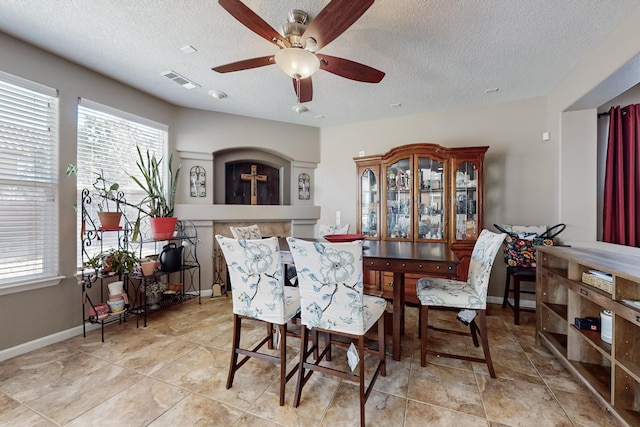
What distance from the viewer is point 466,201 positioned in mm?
3283

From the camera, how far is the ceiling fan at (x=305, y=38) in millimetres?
1394

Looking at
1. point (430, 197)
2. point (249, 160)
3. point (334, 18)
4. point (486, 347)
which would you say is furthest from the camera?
point (249, 160)

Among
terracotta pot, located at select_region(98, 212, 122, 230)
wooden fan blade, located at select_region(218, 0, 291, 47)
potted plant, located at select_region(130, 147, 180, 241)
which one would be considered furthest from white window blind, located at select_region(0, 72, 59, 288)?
wooden fan blade, located at select_region(218, 0, 291, 47)

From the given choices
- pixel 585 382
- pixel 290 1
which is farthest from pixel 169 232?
pixel 585 382

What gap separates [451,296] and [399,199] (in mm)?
1810

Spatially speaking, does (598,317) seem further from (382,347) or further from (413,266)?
(382,347)

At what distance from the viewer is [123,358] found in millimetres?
2119

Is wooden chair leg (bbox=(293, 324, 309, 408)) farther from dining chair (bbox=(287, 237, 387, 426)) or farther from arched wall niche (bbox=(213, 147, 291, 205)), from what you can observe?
arched wall niche (bbox=(213, 147, 291, 205))

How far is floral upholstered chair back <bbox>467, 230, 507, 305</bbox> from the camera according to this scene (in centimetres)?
191

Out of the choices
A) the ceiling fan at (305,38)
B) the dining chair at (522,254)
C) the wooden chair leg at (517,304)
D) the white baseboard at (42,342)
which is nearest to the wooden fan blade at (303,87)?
the ceiling fan at (305,38)

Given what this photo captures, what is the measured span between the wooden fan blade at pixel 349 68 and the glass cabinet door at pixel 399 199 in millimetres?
1679

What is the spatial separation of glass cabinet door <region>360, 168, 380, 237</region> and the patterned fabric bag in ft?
4.96

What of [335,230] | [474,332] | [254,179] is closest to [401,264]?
[474,332]

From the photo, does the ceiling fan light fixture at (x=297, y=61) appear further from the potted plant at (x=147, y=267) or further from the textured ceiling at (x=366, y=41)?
the potted plant at (x=147, y=267)
